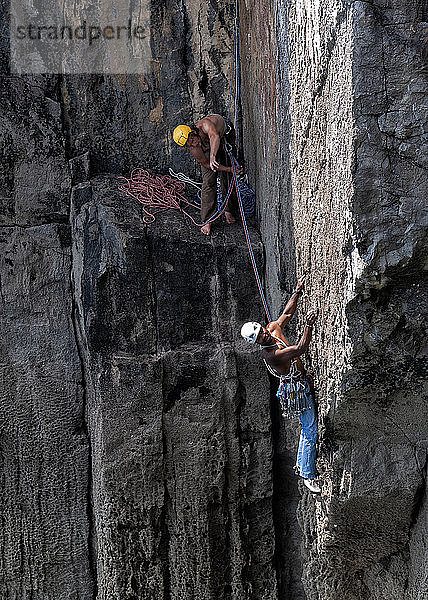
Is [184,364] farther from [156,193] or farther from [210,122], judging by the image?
[210,122]

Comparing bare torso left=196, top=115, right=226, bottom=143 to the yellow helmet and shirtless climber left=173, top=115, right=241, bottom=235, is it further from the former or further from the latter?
the yellow helmet

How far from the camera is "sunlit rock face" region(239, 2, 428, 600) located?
251 cm

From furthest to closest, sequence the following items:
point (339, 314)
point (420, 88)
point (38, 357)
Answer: point (38, 357) < point (339, 314) < point (420, 88)

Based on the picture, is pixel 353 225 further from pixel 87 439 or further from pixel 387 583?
pixel 87 439

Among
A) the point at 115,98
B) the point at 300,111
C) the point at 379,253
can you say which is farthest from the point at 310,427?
the point at 115,98

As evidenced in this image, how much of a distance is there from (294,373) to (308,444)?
353 mm

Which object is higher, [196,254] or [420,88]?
[420,88]

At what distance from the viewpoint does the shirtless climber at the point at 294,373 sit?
3.14 metres

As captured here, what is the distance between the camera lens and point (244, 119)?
4.87 meters

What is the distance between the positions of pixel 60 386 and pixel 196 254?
1266 mm

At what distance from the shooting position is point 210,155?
14.1 feet

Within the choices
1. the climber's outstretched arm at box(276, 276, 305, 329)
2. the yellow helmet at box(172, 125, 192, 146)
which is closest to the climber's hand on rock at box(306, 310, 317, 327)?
the climber's outstretched arm at box(276, 276, 305, 329)

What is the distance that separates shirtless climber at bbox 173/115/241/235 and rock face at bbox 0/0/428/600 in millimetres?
169

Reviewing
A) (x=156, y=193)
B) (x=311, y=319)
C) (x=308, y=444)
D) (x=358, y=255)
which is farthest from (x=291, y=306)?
(x=156, y=193)
